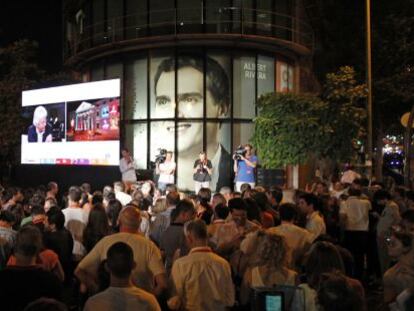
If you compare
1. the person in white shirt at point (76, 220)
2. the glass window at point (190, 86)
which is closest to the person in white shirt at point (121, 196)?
the person in white shirt at point (76, 220)

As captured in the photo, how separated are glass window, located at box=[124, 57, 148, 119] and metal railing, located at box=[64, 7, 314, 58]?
3.30ft

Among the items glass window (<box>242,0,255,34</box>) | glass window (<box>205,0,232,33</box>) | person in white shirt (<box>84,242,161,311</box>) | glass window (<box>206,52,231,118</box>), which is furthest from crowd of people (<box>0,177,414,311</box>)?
glass window (<box>242,0,255,34</box>)

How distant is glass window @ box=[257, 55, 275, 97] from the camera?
70.0ft

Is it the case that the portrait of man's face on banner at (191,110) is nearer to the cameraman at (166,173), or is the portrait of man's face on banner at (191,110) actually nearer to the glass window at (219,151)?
the glass window at (219,151)

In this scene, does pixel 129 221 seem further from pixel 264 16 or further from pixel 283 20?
pixel 283 20

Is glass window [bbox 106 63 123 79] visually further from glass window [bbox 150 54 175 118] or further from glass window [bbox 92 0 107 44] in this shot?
glass window [bbox 150 54 175 118]

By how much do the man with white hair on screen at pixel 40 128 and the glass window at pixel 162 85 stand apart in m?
3.97

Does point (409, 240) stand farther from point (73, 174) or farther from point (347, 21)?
point (347, 21)

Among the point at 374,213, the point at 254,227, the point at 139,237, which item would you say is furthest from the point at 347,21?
the point at 139,237

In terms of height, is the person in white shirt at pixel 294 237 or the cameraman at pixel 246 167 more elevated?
the cameraman at pixel 246 167

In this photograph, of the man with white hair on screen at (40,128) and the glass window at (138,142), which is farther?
the glass window at (138,142)

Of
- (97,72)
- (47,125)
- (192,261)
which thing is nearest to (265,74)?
(97,72)

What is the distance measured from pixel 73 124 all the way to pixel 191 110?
183 inches

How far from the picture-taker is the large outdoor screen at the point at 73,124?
16188 mm
